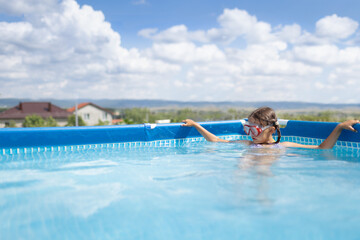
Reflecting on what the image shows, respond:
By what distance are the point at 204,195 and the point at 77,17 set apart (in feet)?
71.8

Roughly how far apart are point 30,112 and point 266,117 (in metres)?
45.0

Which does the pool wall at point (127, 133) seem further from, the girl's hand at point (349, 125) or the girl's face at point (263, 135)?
the girl's face at point (263, 135)

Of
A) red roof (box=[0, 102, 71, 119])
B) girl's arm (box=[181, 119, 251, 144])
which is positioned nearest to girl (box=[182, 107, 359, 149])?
girl's arm (box=[181, 119, 251, 144])

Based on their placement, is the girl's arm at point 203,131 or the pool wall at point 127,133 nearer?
the pool wall at point 127,133

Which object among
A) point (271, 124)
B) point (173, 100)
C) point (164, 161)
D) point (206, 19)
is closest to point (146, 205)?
point (164, 161)

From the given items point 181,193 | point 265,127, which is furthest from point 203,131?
point 181,193

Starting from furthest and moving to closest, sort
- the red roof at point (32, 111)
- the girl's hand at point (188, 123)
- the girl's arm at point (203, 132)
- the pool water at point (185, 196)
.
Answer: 1. the red roof at point (32, 111)
2. the girl's hand at point (188, 123)
3. the girl's arm at point (203, 132)
4. the pool water at point (185, 196)

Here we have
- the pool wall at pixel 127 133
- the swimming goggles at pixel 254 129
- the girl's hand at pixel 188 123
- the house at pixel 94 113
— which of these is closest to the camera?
the swimming goggles at pixel 254 129

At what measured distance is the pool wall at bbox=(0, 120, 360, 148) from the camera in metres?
3.86

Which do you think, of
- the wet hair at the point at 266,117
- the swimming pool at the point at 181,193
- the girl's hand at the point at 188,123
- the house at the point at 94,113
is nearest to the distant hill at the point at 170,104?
the house at the point at 94,113

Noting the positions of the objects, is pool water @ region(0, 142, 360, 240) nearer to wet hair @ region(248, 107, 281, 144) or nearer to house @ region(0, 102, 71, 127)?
wet hair @ region(248, 107, 281, 144)

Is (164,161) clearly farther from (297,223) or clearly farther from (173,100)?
(173,100)

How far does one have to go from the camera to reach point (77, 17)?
21297 millimetres

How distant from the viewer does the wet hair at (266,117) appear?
10.7ft
